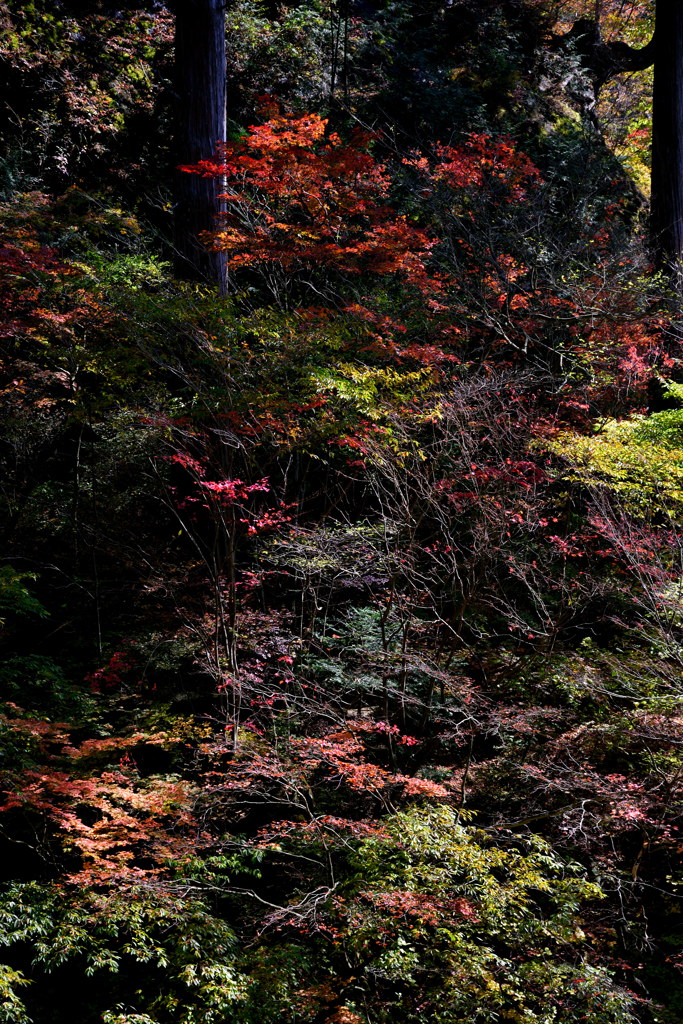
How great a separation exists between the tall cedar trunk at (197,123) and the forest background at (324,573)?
0.19m

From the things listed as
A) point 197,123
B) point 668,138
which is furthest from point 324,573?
point 668,138

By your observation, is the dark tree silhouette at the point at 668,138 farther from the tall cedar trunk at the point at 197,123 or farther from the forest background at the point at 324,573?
the tall cedar trunk at the point at 197,123

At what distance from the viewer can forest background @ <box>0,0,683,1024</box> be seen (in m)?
4.84

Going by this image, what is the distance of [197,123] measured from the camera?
30.2 ft

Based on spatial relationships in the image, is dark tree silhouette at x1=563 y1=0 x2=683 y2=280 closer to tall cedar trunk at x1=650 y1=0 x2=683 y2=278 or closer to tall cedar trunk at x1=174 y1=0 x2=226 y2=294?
tall cedar trunk at x1=650 y1=0 x2=683 y2=278

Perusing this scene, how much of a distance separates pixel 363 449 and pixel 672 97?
9.29 m

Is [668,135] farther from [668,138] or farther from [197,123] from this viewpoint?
[197,123]

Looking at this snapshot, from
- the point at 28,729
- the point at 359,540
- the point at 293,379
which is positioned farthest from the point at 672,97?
the point at 28,729

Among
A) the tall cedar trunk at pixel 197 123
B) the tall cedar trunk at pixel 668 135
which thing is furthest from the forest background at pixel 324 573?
the tall cedar trunk at pixel 668 135

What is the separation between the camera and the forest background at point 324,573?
4.84m

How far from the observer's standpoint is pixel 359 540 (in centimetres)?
725

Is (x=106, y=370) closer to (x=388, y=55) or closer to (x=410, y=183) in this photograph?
(x=410, y=183)

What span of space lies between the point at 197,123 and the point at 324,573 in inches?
239

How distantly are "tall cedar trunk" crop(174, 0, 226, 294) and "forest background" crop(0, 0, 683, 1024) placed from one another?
0.61ft
